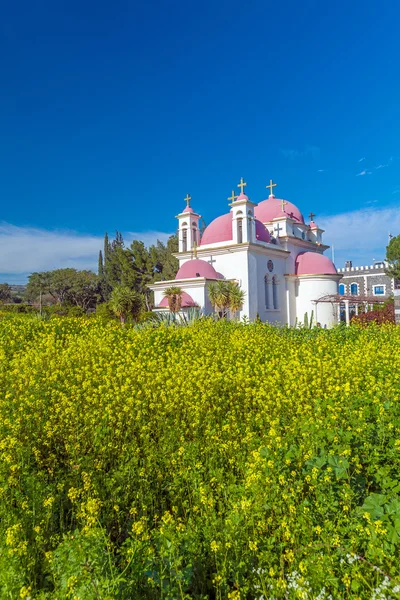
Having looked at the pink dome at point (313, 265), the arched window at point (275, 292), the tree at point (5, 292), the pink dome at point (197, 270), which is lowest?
the arched window at point (275, 292)

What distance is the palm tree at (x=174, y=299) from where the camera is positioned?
2081cm

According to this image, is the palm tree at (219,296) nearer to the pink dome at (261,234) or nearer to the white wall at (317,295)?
the pink dome at (261,234)

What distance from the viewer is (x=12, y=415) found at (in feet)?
13.5

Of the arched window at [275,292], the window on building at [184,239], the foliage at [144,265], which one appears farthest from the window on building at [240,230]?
the foliage at [144,265]

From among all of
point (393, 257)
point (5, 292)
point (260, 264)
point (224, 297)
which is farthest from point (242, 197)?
point (5, 292)

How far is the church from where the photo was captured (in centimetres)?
2344

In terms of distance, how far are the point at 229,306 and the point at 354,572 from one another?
1855 cm

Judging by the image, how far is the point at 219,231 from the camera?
26328 millimetres

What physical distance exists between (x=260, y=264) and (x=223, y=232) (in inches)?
120

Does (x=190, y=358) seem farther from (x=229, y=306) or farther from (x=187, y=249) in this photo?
(x=187, y=249)

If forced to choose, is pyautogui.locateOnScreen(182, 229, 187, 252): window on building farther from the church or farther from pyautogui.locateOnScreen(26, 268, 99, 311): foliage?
pyautogui.locateOnScreen(26, 268, 99, 311): foliage

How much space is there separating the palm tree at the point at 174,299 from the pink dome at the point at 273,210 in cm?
1136

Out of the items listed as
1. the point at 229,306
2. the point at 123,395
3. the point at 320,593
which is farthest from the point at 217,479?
the point at 229,306

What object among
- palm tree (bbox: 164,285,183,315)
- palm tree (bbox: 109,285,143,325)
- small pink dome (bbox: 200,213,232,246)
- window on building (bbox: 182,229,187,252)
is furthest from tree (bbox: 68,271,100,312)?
palm tree (bbox: 164,285,183,315)
